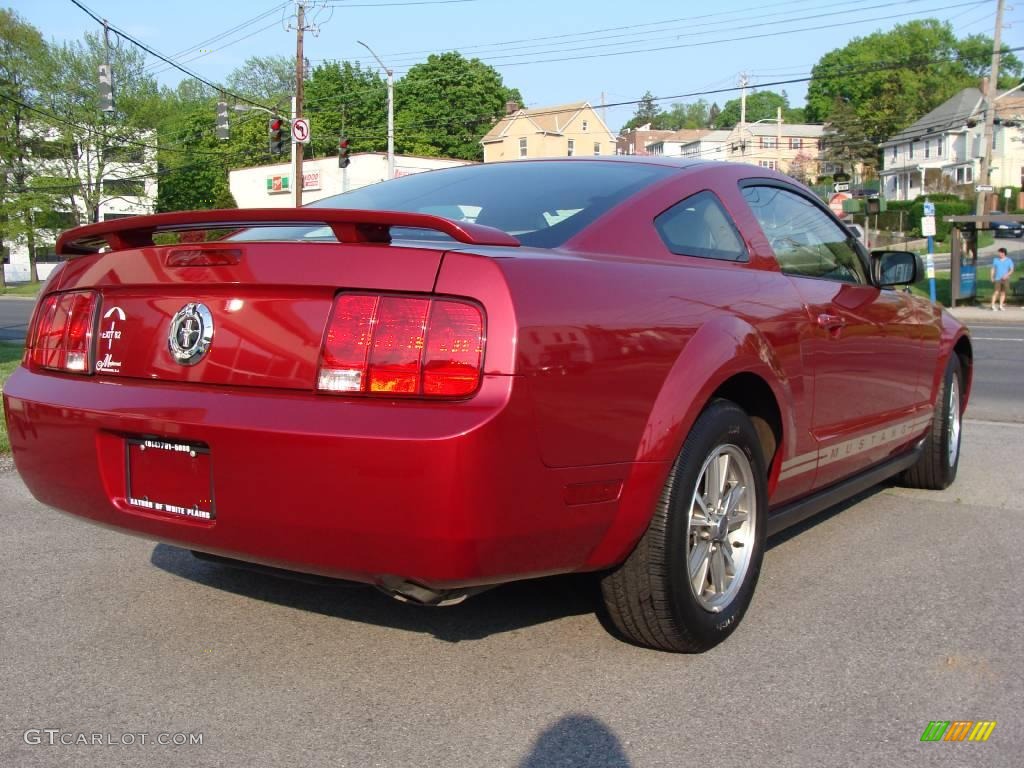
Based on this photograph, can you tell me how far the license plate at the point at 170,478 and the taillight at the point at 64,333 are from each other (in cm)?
39

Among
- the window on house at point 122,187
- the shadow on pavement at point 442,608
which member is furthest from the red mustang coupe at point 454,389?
the window on house at point 122,187

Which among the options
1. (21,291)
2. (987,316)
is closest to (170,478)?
(987,316)

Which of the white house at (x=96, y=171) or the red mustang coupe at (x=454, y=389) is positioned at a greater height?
the white house at (x=96, y=171)

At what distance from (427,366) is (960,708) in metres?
1.74

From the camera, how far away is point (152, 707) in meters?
2.83

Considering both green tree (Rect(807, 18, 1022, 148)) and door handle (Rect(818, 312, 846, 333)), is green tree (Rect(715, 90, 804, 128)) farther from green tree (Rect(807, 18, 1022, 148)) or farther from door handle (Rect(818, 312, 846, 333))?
door handle (Rect(818, 312, 846, 333))

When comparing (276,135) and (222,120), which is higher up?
(222,120)

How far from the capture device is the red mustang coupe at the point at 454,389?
2531 millimetres

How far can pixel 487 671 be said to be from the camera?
10.2 feet

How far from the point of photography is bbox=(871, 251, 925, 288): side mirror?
4.67m

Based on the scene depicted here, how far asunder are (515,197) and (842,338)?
142 cm

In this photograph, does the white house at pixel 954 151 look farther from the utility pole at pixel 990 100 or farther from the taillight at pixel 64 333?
the taillight at pixel 64 333

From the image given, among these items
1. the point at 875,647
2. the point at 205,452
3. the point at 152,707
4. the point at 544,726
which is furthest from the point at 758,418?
the point at 152,707

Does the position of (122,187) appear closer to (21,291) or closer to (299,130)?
(21,291)
